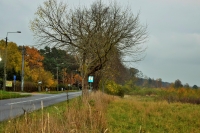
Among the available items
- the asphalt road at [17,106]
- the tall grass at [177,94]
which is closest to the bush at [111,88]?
the tall grass at [177,94]

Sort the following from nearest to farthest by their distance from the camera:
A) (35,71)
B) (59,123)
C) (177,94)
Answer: (59,123) → (177,94) → (35,71)

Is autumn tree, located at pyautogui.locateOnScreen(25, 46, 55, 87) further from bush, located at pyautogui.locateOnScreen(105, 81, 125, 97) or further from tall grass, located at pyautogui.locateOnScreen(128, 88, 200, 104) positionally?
bush, located at pyautogui.locateOnScreen(105, 81, 125, 97)

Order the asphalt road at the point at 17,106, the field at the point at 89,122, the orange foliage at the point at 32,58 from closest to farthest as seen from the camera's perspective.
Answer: the field at the point at 89,122
the asphalt road at the point at 17,106
the orange foliage at the point at 32,58

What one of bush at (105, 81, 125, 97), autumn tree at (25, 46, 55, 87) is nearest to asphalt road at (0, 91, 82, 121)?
bush at (105, 81, 125, 97)

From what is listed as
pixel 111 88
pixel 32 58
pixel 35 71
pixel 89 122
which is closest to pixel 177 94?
pixel 111 88

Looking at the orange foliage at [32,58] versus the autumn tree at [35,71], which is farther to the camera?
the orange foliage at [32,58]

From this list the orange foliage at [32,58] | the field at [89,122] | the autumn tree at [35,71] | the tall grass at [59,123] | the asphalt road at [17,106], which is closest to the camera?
the tall grass at [59,123]

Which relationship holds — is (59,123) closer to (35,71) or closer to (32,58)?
(35,71)

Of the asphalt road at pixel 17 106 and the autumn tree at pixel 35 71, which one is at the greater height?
the autumn tree at pixel 35 71

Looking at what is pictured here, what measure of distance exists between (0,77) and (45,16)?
101 feet

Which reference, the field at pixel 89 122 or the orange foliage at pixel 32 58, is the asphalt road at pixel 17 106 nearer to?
the field at pixel 89 122

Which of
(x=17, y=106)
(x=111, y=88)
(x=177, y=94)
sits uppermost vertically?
(x=111, y=88)

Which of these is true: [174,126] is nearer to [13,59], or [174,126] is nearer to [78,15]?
[78,15]

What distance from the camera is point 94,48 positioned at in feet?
66.4
